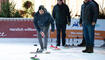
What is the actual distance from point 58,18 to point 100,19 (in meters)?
1.75

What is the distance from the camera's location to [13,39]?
1097 centimetres

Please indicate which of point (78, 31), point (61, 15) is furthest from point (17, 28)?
point (78, 31)

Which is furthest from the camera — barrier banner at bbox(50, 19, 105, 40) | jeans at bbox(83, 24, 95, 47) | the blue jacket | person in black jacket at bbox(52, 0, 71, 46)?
barrier banner at bbox(50, 19, 105, 40)

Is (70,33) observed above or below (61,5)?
below

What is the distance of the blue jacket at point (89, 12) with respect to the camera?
8008 mm

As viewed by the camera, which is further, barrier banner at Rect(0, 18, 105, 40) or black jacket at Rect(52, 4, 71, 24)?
barrier banner at Rect(0, 18, 105, 40)

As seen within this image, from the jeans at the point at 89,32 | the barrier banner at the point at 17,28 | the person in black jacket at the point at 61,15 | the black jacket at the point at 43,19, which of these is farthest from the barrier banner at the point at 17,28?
the black jacket at the point at 43,19

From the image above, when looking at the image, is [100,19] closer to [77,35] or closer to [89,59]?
[77,35]

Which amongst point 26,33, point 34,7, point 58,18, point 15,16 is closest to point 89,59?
point 58,18

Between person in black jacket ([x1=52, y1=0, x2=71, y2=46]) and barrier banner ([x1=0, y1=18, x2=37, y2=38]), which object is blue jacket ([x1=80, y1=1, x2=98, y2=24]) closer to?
person in black jacket ([x1=52, y1=0, x2=71, y2=46])

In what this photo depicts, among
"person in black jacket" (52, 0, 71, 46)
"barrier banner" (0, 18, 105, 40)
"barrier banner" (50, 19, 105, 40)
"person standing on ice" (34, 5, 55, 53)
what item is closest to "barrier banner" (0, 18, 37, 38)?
"barrier banner" (0, 18, 105, 40)

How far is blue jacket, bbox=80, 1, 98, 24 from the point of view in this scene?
8.01 m

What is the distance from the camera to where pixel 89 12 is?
8.09 m

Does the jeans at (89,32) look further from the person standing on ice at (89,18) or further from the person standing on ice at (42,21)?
the person standing on ice at (42,21)
